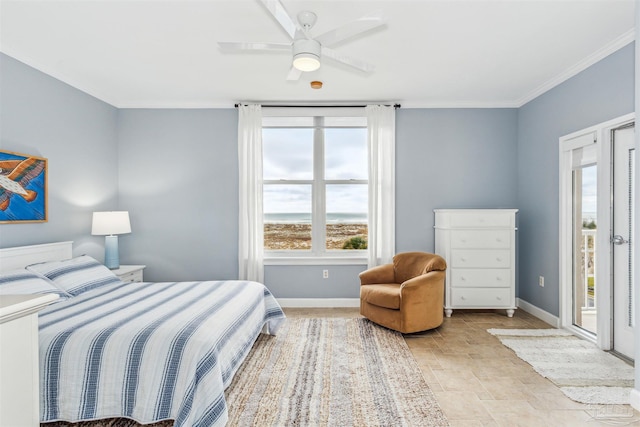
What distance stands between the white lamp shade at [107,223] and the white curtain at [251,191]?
1354 millimetres

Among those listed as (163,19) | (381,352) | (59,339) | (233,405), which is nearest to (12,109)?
(163,19)

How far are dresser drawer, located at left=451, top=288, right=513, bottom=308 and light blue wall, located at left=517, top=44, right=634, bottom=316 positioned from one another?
418 millimetres

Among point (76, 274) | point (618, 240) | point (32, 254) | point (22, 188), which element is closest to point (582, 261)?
point (618, 240)

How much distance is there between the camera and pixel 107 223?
12.8 feet

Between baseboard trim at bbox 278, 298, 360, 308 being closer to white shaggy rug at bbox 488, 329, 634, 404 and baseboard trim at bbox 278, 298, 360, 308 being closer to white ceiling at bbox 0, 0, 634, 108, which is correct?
white shaggy rug at bbox 488, 329, 634, 404

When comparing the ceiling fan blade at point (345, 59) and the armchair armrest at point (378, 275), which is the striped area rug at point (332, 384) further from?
the ceiling fan blade at point (345, 59)

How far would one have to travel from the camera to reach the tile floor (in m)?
2.13

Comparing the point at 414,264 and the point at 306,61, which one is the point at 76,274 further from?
the point at 414,264

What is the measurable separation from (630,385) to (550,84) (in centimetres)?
298

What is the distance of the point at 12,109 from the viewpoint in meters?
3.08

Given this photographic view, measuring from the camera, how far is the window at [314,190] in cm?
471

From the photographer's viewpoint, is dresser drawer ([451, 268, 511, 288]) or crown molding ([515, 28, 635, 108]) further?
dresser drawer ([451, 268, 511, 288])

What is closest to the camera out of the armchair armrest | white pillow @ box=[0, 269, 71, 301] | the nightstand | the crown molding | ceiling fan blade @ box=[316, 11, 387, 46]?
ceiling fan blade @ box=[316, 11, 387, 46]

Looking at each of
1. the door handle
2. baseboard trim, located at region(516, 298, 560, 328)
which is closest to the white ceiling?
the door handle
